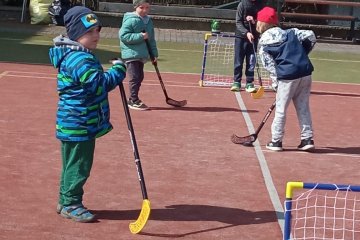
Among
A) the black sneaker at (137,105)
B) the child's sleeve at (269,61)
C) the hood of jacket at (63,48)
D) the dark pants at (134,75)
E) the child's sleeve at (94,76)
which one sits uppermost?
the hood of jacket at (63,48)

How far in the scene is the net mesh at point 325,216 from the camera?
18.7ft

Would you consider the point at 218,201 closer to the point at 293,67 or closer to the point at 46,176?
the point at 46,176

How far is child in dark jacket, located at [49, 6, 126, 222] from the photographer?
550 cm

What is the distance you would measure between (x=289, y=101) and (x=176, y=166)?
5.34ft

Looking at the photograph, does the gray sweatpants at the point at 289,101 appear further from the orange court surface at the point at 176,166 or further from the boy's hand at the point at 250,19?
the boy's hand at the point at 250,19

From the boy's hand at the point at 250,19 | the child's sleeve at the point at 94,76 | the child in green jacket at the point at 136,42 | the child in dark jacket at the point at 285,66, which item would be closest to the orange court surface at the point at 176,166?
the child in dark jacket at the point at 285,66

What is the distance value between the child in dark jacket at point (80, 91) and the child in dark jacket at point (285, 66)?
9.55ft

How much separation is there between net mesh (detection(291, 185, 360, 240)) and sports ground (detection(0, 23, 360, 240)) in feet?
0.56

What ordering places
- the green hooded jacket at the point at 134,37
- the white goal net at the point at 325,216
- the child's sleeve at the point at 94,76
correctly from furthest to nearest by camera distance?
the green hooded jacket at the point at 134,37, the white goal net at the point at 325,216, the child's sleeve at the point at 94,76

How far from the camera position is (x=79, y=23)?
18.3 ft

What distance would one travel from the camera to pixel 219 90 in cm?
1230

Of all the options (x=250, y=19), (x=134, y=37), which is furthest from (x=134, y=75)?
(x=250, y=19)

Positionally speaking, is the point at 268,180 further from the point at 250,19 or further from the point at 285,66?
the point at 250,19

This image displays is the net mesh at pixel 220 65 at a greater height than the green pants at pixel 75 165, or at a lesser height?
lesser
